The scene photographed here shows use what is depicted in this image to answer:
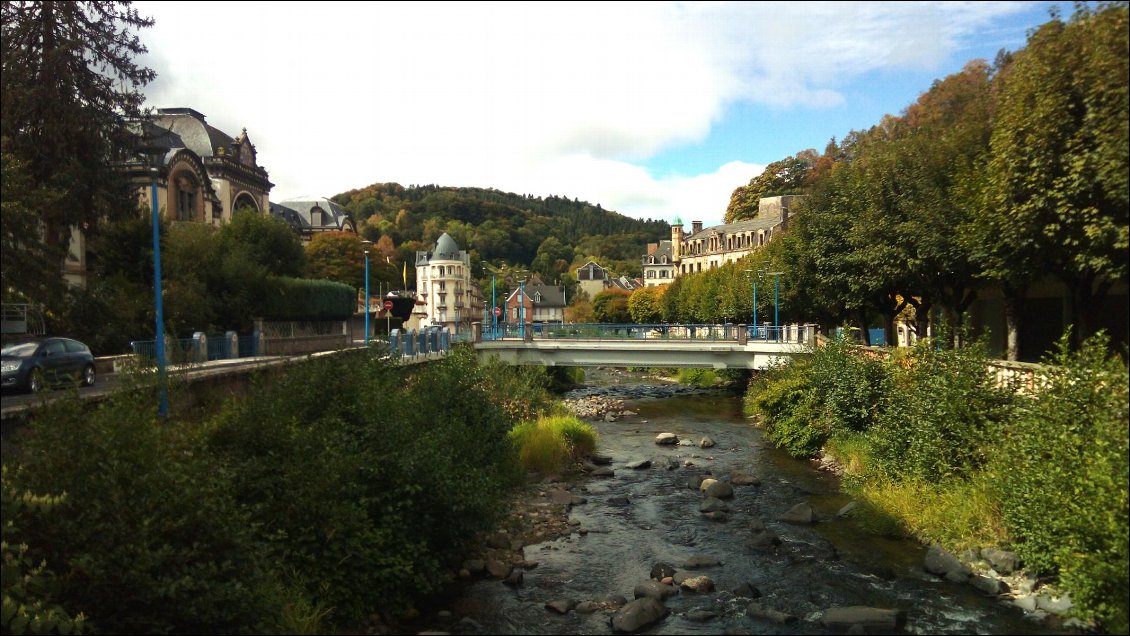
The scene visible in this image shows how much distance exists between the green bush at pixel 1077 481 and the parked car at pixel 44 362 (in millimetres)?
21286

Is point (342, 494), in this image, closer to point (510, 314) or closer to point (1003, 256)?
point (1003, 256)

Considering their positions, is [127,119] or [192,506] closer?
[192,506]

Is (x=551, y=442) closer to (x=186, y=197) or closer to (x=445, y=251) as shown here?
(x=186, y=197)

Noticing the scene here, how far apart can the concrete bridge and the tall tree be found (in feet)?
69.7

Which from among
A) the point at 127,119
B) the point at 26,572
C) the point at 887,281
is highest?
the point at 127,119

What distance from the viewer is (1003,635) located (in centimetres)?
1355

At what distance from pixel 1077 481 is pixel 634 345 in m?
30.8

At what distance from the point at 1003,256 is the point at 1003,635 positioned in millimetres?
10985

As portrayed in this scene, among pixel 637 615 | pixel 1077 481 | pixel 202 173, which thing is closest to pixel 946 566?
pixel 1077 481

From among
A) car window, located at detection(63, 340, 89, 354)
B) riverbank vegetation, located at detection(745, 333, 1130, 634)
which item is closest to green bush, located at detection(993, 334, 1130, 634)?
riverbank vegetation, located at detection(745, 333, 1130, 634)

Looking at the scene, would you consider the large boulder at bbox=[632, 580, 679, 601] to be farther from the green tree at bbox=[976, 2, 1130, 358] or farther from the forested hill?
the forested hill

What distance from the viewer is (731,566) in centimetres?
1808

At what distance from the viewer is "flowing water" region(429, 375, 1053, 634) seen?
1463cm

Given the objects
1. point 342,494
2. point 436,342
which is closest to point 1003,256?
point 342,494
